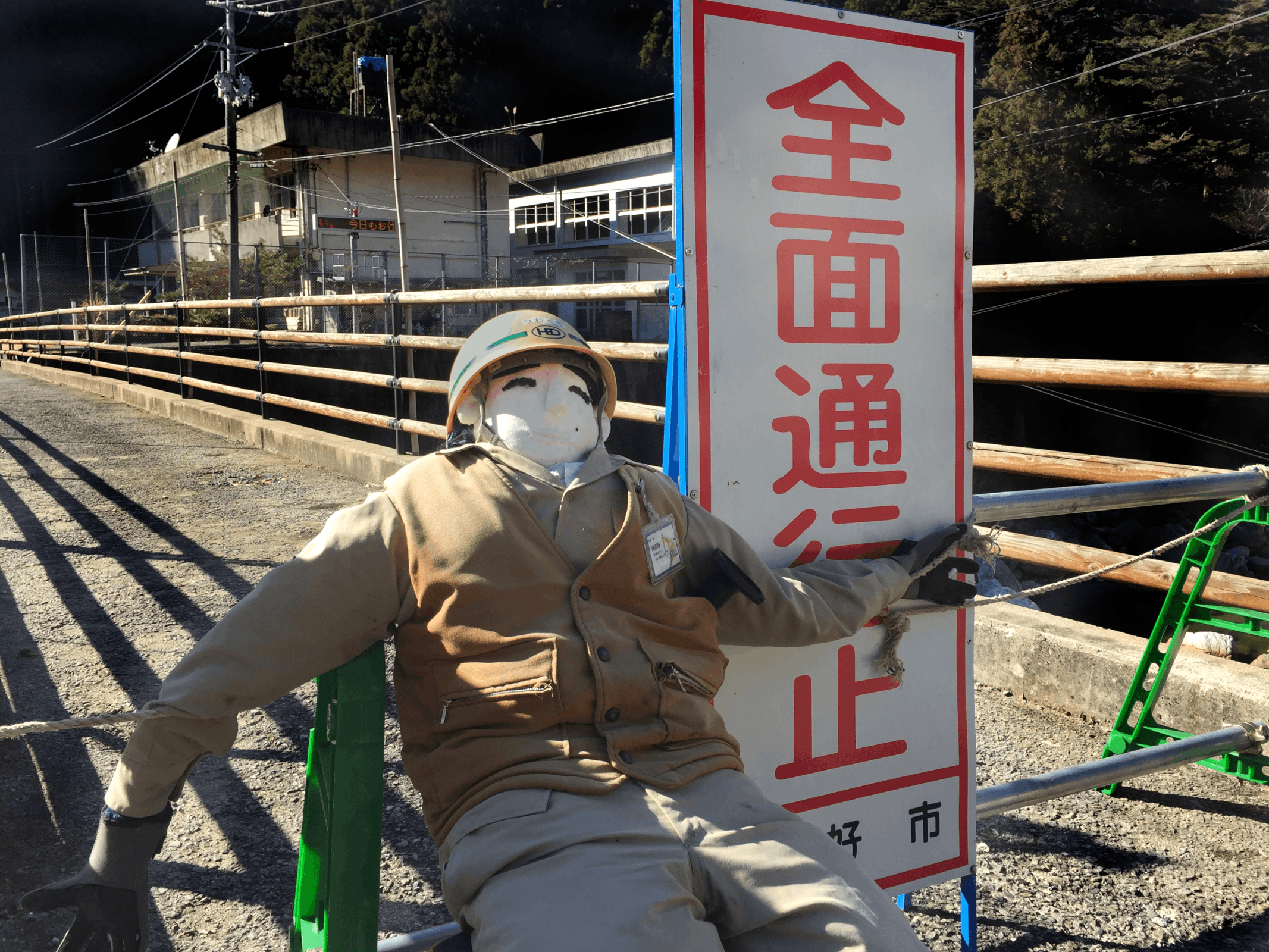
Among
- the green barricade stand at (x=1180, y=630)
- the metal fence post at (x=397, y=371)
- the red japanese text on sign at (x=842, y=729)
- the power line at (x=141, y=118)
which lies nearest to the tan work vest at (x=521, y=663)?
the red japanese text on sign at (x=842, y=729)

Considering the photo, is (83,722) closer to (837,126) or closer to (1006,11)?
(837,126)

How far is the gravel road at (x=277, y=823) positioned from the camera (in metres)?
2.23

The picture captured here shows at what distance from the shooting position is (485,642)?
1577 millimetres

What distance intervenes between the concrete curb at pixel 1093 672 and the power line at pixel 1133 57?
14097 millimetres

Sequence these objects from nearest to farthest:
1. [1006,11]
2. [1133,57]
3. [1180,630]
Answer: [1180,630] < [1133,57] < [1006,11]

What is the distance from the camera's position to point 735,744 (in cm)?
178

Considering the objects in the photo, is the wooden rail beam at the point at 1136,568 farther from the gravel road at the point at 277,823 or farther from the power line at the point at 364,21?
the power line at the point at 364,21

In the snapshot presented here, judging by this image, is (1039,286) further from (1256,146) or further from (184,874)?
(1256,146)

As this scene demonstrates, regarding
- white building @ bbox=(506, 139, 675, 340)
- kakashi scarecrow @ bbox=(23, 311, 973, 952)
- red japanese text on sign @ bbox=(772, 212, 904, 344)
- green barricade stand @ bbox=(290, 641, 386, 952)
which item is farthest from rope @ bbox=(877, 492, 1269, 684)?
white building @ bbox=(506, 139, 675, 340)

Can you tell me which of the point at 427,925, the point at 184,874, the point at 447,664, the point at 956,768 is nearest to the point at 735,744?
the point at 447,664

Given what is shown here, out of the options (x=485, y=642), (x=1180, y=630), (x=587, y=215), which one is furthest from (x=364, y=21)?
(x=485, y=642)

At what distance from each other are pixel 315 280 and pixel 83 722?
28.0 meters

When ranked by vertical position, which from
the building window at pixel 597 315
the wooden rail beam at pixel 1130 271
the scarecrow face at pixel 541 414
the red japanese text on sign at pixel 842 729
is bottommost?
the red japanese text on sign at pixel 842 729

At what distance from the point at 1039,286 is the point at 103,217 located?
1900 inches
